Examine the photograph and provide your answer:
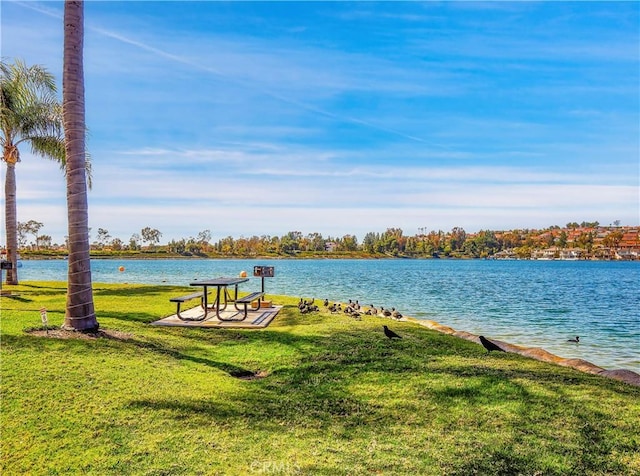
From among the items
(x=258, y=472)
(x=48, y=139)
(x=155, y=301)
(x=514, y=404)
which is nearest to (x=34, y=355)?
(x=258, y=472)

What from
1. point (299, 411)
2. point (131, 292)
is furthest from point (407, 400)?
point (131, 292)

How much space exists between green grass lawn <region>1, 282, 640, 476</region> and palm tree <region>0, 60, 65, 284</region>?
1437 cm

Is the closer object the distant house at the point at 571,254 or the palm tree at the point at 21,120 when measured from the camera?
the palm tree at the point at 21,120

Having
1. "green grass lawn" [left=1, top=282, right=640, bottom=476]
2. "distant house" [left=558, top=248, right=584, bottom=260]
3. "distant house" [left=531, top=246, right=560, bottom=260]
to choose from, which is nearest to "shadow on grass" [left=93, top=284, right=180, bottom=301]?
"green grass lawn" [left=1, top=282, right=640, bottom=476]

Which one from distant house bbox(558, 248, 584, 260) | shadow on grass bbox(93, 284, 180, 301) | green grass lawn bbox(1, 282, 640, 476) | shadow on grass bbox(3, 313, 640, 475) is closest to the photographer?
green grass lawn bbox(1, 282, 640, 476)

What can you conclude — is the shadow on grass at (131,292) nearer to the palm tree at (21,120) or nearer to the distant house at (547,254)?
the palm tree at (21,120)

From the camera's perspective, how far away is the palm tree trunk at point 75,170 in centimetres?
938

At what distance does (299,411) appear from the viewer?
19.4 feet

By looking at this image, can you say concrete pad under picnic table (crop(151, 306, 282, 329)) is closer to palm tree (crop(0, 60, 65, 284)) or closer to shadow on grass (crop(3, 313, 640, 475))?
shadow on grass (crop(3, 313, 640, 475))

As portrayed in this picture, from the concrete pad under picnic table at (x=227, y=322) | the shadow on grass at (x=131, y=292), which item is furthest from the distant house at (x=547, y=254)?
the concrete pad under picnic table at (x=227, y=322)

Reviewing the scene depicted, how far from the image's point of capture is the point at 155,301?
55.9ft

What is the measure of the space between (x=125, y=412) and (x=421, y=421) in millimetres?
3698

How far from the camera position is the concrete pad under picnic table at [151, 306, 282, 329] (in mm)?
11930

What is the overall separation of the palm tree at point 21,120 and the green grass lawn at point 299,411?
47.2 ft
